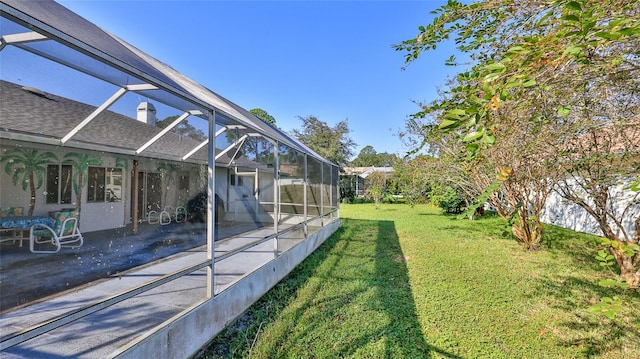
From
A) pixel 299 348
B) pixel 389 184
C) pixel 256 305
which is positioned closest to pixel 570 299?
pixel 299 348

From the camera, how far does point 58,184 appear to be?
2.88m

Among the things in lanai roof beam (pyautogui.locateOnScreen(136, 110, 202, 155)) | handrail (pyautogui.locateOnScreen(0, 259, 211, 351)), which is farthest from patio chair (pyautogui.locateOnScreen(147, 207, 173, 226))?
lanai roof beam (pyautogui.locateOnScreen(136, 110, 202, 155))

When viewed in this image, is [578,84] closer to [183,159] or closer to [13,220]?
[183,159]

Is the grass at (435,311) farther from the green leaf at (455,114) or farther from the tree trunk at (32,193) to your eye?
the green leaf at (455,114)

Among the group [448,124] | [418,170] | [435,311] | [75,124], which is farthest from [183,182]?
[418,170]

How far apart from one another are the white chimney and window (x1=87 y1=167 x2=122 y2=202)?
0.87m

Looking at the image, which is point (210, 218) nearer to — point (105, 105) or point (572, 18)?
point (105, 105)

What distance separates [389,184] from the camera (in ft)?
80.1

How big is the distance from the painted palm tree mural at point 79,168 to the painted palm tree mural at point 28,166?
0.43 ft

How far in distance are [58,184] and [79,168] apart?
0.41m

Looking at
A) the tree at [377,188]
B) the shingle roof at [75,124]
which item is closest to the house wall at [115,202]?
the shingle roof at [75,124]

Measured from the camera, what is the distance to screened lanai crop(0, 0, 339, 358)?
188cm

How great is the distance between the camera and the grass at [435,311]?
9.96 feet

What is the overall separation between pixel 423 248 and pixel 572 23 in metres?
7.49
